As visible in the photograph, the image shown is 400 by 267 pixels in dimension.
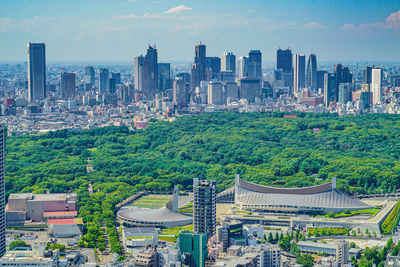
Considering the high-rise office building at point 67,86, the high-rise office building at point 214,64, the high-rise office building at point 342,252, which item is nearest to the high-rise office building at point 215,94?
the high-rise office building at point 214,64

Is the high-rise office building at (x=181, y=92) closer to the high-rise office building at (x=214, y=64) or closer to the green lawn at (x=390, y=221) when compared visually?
the high-rise office building at (x=214, y=64)

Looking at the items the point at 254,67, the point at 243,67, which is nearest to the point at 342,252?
the point at 254,67

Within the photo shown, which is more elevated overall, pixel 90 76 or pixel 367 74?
pixel 367 74

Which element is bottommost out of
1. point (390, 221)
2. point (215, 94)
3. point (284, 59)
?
point (390, 221)

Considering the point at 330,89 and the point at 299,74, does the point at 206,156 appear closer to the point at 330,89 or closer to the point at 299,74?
the point at 330,89

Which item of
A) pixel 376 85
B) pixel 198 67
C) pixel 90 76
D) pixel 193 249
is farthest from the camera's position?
pixel 90 76

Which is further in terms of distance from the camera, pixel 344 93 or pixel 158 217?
pixel 344 93

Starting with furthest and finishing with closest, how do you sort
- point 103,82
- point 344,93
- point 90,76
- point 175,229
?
point 90,76, point 103,82, point 344,93, point 175,229
